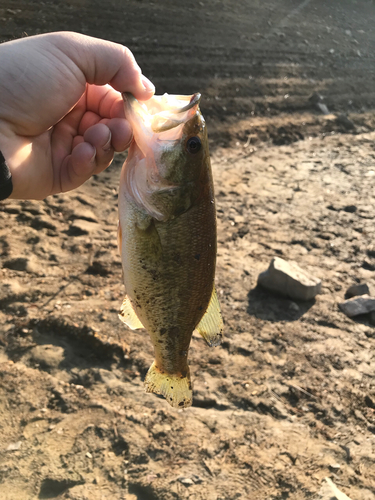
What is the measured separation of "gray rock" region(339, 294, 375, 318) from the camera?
4898 millimetres

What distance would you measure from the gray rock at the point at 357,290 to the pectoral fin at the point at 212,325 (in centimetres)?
354

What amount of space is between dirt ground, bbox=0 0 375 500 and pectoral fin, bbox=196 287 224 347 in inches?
60.2

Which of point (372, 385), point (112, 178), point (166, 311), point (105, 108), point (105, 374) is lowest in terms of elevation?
point (372, 385)

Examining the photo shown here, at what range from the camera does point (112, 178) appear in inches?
254

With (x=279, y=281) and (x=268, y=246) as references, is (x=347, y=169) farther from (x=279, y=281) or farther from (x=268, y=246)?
(x=279, y=281)

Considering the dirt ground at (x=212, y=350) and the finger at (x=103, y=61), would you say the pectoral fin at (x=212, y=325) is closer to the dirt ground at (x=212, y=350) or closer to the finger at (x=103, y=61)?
the finger at (x=103, y=61)

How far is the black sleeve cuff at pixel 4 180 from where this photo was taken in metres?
2.05

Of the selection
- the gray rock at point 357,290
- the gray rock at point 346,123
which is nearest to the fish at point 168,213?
the gray rock at point 357,290

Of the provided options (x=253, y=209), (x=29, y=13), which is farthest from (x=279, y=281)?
(x=29, y=13)

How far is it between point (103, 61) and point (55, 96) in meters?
0.31

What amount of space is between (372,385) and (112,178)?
14.5 feet

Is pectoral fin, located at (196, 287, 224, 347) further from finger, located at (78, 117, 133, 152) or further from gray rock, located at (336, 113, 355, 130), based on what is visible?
gray rock, located at (336, 113, 355, 130)

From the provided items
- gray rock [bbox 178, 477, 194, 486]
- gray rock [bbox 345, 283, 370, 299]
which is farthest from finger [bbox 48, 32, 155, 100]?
gray rock [bbox 345, 283, 370, 299]

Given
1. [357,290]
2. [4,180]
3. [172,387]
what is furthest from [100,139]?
[357,290]
